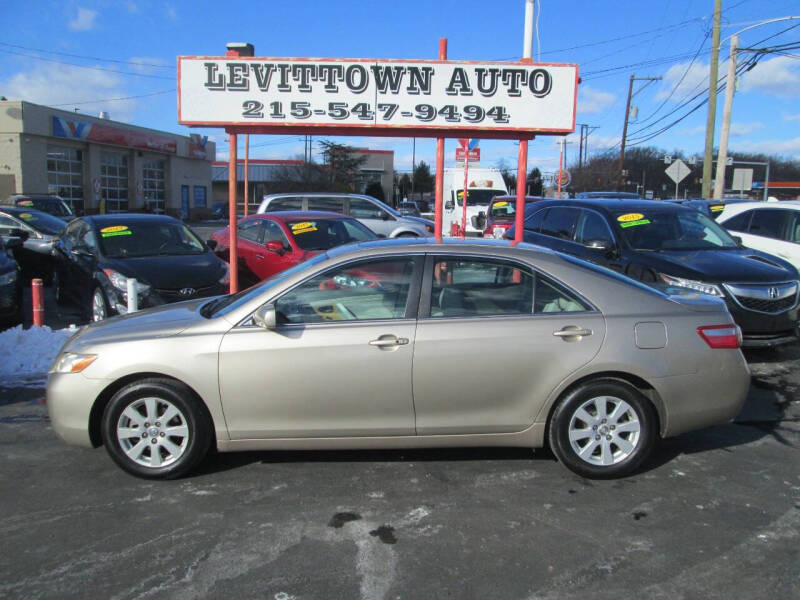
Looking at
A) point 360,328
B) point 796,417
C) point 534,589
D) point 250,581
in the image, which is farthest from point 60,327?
point 796,417

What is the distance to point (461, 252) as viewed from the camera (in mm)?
4426

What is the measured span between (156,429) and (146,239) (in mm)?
5693

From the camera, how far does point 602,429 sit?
4.25 metres

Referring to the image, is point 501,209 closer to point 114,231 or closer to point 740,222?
point 740,222

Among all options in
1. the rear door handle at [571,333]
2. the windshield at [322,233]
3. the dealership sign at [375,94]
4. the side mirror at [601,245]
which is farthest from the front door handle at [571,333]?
the windshield at [322,233]

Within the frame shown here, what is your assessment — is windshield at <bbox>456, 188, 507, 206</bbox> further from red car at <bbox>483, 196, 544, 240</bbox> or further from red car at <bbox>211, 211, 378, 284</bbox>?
red car at <bbox>211, 211, 378, 284</bbox>

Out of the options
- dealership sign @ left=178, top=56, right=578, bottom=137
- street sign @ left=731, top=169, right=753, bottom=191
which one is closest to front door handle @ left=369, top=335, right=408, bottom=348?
dealership sign @ left=178, top=56, right=578, bottom=137

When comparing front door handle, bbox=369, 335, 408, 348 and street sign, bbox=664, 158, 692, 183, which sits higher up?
street sign, bbox=664, 158, 692, 183

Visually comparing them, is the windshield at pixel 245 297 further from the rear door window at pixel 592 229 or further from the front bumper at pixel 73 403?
the rear door window at pixel 592 229

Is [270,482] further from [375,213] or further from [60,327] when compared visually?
[375,213]

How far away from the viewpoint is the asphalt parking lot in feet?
10.3

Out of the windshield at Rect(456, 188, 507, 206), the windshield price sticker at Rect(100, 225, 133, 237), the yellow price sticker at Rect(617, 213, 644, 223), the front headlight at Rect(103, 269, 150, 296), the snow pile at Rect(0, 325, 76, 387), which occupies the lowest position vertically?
the snow pile at Rect(0, 325, 76, 387)

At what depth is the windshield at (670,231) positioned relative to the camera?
816cm

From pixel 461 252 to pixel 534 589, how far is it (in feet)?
7.08
